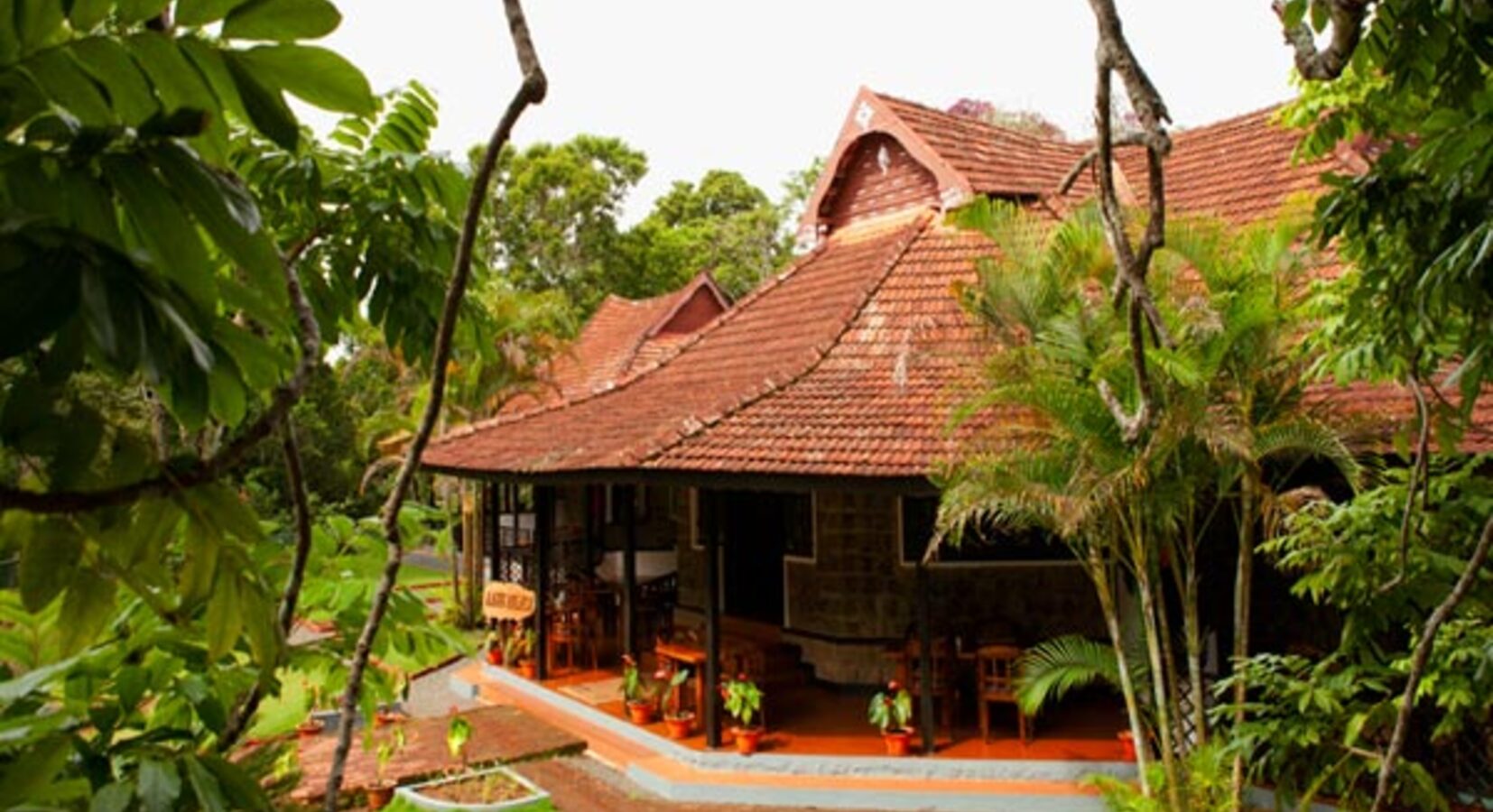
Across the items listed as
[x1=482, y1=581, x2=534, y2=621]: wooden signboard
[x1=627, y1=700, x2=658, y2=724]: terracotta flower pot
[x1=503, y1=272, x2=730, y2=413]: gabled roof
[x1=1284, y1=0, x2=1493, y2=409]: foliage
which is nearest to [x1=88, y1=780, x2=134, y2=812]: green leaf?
[x1=1284, y1=0, x2=1493, y2=409]: foliage

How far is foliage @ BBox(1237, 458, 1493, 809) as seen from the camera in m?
4.23

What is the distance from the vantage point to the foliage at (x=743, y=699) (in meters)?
8.35

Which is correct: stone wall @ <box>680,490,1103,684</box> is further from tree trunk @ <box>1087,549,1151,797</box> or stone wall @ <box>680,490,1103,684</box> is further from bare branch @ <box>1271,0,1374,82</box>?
bare branch @ <box>1271,0,1374,82</box>

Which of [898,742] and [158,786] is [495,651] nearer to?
[898,742]

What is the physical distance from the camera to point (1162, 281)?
6133 millimetres

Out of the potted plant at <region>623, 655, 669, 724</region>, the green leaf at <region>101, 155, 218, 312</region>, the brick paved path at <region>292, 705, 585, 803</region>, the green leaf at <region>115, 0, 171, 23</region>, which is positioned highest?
the green leaf at <region>115, 0, 171, 23</region>

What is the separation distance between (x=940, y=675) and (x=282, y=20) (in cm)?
863

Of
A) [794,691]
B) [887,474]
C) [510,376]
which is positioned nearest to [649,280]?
[510,376]

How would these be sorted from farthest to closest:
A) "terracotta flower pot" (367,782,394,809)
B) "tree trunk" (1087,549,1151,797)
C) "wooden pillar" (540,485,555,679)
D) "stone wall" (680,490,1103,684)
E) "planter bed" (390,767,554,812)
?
1. "wooden pillar" (540,485,555,679)
2. "stone wall" (680,490,1103,684)
3. "terracotta flower pot" (367,782,394,809)
4. "planter bed" (390,767,554,812)
5. "tree trunk" (1087,549,1151,797)

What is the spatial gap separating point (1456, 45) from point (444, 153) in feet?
7.80

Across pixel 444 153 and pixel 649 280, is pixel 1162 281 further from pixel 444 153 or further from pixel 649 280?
pixel 649 280

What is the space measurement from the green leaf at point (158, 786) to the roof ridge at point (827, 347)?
7126 mm

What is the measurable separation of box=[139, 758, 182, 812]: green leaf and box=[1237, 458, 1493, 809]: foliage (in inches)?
158

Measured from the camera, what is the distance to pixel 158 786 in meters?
1.19
